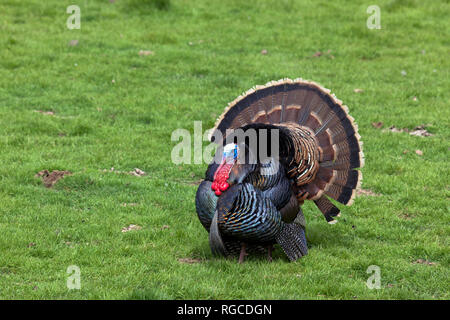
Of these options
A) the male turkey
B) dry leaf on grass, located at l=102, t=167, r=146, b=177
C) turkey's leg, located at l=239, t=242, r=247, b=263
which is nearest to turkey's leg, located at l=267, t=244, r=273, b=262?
the male turkey

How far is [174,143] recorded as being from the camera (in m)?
11.3

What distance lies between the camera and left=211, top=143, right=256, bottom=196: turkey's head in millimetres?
6996

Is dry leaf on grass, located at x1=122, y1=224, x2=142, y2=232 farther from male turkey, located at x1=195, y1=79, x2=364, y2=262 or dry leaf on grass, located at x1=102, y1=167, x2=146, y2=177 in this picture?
dry leaf on grass, located at x1=102, y1=167, x2=146, y2=177

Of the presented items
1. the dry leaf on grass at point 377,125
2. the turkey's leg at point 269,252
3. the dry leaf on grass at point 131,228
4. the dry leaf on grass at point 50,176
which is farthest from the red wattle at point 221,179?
the dry leaf on grass at point 377,125

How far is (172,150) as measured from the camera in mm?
11078

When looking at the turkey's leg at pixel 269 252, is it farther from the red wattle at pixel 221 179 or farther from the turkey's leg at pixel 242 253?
the red wattle at pixel 221 179

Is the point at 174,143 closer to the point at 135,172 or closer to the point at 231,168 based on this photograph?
the point at 135,172

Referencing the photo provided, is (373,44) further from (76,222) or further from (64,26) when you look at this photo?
(76,222)

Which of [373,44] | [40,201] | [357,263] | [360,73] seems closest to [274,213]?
[357,263]

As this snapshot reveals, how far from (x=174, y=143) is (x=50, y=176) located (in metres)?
2.39

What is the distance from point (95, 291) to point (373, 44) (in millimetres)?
10868

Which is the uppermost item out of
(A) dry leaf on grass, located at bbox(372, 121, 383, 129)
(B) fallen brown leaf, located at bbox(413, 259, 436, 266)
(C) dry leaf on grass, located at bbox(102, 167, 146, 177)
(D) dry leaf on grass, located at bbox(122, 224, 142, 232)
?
(A) dry leaf on grass, located at bbox(372, 121, 383, 129)

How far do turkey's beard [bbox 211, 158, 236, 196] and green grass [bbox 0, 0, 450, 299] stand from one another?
33.1 inches

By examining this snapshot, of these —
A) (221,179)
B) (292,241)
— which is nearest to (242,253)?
(292,241)
